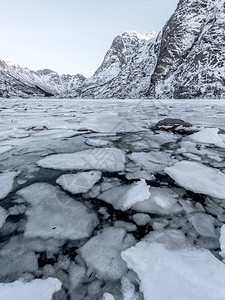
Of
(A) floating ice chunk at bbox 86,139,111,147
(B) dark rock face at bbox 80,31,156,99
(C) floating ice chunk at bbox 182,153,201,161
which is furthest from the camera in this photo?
(B) dark rock face at bbox 80,31,156,99

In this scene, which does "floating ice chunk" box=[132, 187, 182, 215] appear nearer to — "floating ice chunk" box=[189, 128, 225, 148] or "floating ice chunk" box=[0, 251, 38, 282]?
"floating ice chunk" box=[0, 251, 38, 282]

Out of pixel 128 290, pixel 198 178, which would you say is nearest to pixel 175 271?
pixel 128 290

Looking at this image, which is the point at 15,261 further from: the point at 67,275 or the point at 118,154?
the point at 118,154

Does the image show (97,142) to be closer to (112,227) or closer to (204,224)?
(112,227)

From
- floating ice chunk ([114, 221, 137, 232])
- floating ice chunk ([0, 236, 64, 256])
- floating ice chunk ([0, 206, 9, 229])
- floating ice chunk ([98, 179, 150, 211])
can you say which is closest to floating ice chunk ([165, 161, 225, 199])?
floating ice chunk ([98, 179, 150, 211])

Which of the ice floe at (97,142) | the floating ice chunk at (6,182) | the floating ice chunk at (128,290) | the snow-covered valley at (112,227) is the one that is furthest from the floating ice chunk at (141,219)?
the ice floe at (97,142)

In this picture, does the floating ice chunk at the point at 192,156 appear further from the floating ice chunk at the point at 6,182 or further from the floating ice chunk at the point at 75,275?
the floating ice chunk at the point at 6,182
